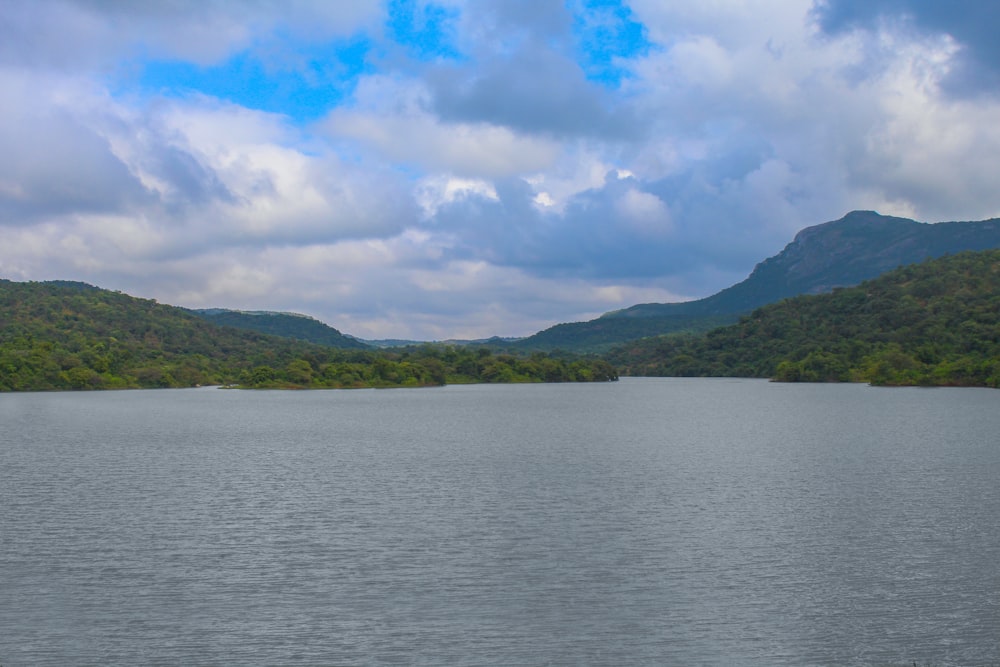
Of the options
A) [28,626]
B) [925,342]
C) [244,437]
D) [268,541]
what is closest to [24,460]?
[244,437]

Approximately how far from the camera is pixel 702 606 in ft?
72.9

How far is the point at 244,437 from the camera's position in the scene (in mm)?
74062

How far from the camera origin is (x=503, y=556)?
2781cm

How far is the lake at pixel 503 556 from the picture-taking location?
771 inches

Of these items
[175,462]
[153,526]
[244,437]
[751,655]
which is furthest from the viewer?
[244,437]

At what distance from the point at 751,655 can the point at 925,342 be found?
19511cm

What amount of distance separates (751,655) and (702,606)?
3.49 metres

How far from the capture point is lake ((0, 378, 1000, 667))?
19.6 metres

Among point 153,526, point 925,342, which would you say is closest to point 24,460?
point 153,526

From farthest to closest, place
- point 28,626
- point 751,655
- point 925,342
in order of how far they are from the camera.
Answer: point 925,342
point 28,626
point 751,655

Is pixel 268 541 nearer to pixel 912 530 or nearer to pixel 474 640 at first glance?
pixel 474 640

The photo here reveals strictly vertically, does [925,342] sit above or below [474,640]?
above

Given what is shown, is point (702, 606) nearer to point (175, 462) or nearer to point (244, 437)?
point (175, 462)

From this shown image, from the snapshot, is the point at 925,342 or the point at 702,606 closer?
the point at 702,606
